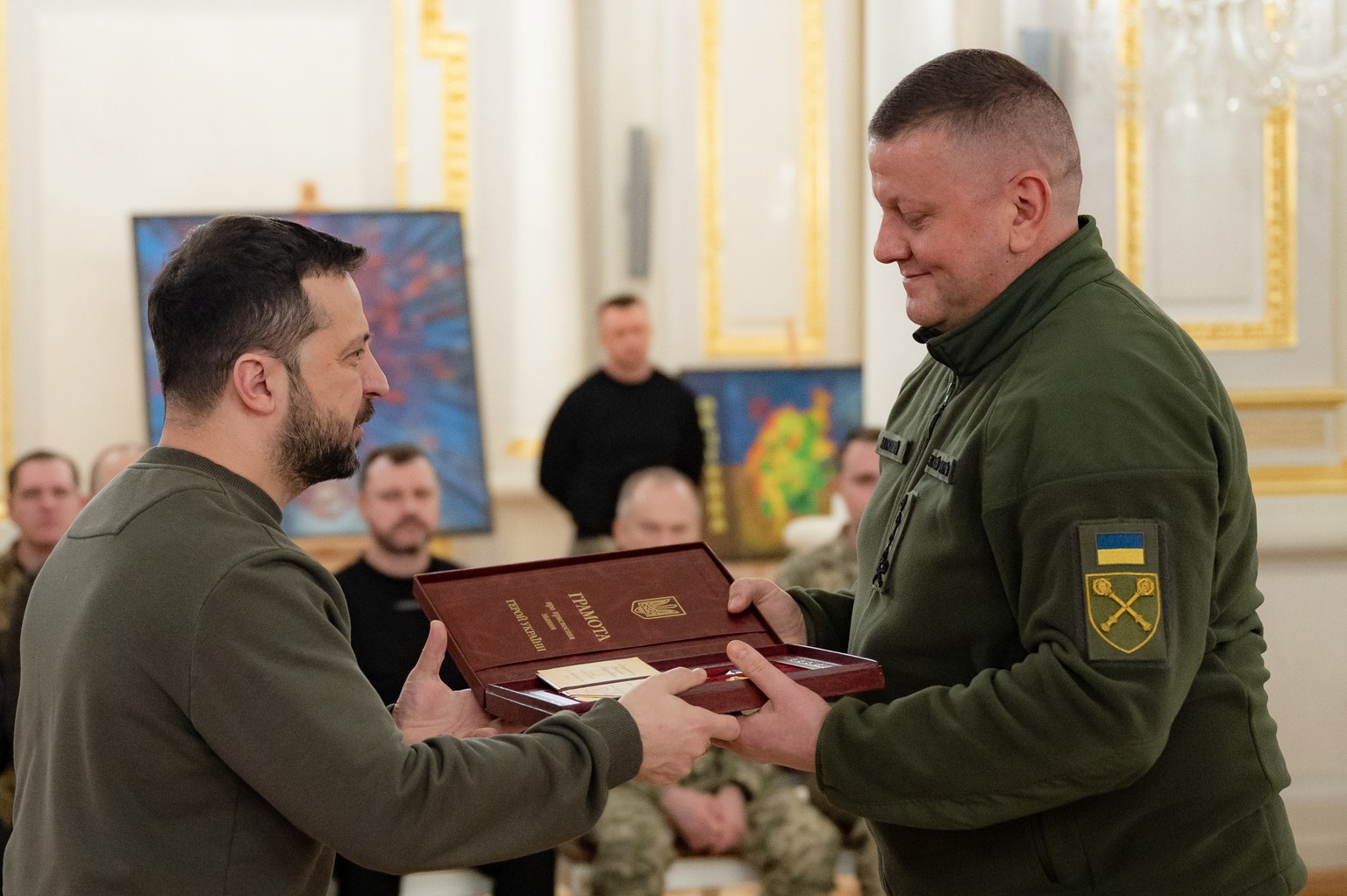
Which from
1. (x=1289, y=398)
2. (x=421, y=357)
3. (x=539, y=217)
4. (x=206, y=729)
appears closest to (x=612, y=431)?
(x=421, y=357)

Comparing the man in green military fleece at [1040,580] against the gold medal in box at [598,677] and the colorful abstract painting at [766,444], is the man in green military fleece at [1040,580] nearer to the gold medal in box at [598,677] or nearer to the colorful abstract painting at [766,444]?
the gold medal in box at [598,677]

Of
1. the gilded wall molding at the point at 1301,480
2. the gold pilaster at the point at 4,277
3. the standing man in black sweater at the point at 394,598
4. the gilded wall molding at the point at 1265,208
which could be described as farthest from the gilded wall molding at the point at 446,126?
the gilded wall molding at the point at 1301,480

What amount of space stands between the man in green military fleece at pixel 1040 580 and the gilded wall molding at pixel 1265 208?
2979 millimetres

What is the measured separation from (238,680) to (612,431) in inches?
199

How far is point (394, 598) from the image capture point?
454cm

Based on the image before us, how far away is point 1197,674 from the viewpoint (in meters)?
1.99

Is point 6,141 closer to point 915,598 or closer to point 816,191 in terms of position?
point 816,191

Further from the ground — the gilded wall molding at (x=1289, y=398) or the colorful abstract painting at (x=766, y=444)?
the gilded wall molding at (x=1289, y=398)

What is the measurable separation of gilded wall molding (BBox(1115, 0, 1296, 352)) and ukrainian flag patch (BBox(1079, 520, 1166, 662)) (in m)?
3.34

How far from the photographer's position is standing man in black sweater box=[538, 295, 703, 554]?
670 cm

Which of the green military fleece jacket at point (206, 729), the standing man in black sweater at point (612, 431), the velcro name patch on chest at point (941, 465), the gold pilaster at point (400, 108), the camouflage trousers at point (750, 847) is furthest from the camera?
the gold pilaster at point (400, 108)

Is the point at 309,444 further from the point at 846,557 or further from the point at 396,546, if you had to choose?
the point at 846,557

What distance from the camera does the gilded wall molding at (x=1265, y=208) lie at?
4934mm

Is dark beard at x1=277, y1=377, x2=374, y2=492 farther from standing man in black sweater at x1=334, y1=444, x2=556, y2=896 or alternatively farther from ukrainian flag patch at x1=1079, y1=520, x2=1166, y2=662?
standing man in black sweater at x1=334, y1=444, x2=556, y2=896
